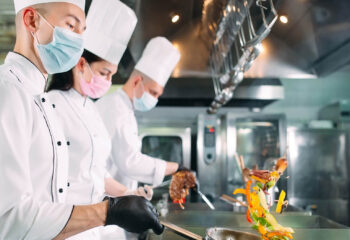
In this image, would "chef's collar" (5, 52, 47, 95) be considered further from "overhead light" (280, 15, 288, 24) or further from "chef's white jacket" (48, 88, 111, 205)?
"overhead light" (280, 15, 288, 24)

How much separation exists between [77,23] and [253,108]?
124 inches

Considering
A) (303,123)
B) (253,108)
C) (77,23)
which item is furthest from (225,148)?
(77,23)

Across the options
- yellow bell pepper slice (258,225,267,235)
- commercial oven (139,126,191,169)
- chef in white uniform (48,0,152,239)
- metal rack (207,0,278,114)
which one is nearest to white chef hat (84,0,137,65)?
chef in white uniform (48,0,152,239)

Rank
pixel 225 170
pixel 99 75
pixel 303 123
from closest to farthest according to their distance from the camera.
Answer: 1. pixel 99 75
2. pixel 225 170
3. pixel 303 123

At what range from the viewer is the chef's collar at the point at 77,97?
5.05 feet

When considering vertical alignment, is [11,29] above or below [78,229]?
above

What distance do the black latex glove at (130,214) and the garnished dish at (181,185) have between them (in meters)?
0.95

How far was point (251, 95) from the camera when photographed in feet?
11.0

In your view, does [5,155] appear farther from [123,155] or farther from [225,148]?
[225,148]

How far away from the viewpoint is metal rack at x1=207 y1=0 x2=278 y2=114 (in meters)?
1.35

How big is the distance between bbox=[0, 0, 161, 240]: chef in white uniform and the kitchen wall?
3838 mm

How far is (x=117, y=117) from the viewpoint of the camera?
207cm

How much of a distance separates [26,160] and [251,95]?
2.83 meters

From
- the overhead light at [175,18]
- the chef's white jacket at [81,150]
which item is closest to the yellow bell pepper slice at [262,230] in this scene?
the chef's white jacket at [81,150]
